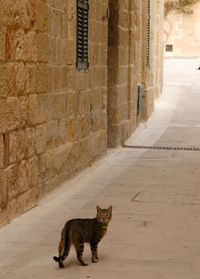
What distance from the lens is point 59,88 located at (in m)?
8.80

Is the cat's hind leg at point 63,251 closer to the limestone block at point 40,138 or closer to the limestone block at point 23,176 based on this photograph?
the limestone block at point 23,176

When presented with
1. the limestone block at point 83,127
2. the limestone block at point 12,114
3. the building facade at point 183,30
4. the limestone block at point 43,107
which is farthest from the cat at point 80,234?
the building facade at point 183,30

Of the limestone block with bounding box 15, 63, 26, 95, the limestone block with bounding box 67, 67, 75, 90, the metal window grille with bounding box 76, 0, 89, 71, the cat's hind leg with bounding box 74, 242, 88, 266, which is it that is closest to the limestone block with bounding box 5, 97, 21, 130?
the limestone block with bounding box 15, 63, 26, 95

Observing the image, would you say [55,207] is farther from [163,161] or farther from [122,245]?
[163,161]

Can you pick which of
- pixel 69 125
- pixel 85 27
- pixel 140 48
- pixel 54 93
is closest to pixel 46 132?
pixel 54 93

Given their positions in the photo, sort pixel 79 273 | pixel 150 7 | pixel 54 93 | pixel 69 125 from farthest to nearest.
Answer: pixel 150 7 < pixel 69 125 < pixel 54 93 < pixel 79 273

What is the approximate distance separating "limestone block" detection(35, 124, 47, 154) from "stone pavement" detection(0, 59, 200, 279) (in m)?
0.61

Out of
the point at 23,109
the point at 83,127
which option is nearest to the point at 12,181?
the point at 23,109

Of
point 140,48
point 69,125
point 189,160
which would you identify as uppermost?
point 140,48

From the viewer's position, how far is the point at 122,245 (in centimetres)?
609

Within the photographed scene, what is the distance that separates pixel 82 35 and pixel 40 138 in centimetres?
248

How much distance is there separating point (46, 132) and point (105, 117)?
12.0 ft

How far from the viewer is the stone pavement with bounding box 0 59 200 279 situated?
5.41m

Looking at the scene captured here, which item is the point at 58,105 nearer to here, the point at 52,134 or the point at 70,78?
the point at 52,134
